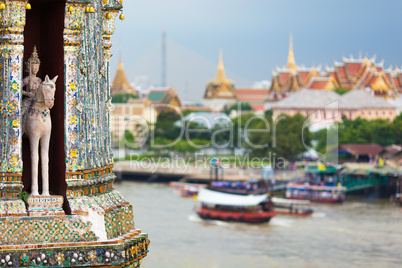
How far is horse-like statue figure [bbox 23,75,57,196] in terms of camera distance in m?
2.26

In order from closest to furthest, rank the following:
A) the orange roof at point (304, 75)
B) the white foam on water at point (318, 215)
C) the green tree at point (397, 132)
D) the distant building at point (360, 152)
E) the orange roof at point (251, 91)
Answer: the white foam on water at point (318, 215), the distant building at point (360, 152), the green tree at point (397, 132), the orange roof at point (304, 75), the orange roof at point (251, 91)

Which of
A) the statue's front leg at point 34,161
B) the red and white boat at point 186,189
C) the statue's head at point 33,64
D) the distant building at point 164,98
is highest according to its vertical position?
the distant building at point 164,98

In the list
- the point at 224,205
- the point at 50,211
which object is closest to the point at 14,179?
the point at 50,211

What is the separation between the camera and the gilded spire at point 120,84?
47.3m

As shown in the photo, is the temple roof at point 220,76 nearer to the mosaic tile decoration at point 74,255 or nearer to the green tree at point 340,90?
the green tree at point 340,90

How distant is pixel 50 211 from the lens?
88.5 inches

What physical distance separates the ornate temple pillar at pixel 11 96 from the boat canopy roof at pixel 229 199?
63.6 feet

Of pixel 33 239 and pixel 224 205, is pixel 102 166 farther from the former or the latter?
pixel 224 205

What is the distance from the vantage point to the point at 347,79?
148 ft

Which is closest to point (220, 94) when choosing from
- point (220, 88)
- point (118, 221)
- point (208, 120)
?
point (220, 88)

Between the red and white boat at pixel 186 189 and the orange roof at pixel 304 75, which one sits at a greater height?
the orange roof at pixel 304 75

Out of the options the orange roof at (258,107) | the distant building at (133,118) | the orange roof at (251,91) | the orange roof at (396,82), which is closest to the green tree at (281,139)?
the distant building at (133,118)

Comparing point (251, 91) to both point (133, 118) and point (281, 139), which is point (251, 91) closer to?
point (133, 118)

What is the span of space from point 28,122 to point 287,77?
152 feet
